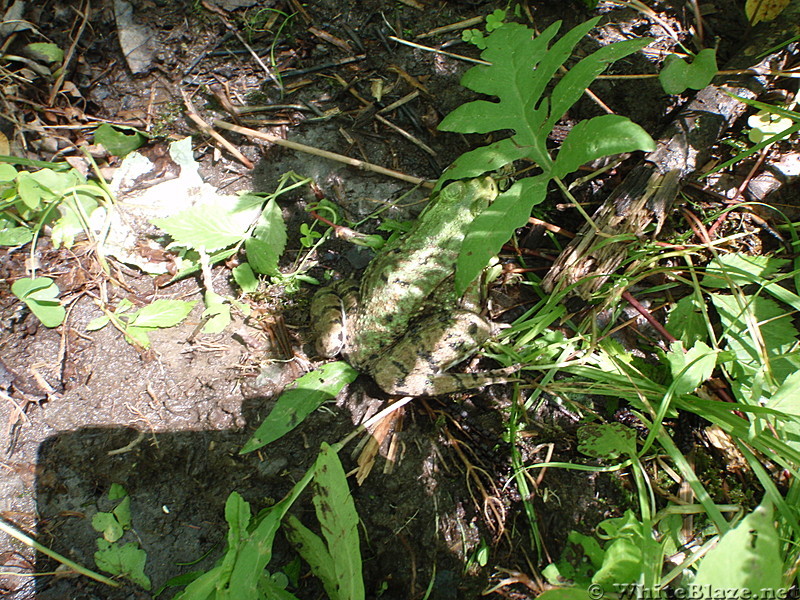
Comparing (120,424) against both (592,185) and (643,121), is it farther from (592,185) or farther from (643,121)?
(643,121)

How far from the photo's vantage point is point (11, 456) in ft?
9.76

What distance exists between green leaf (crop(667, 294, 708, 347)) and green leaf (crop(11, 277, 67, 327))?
3.96 meters

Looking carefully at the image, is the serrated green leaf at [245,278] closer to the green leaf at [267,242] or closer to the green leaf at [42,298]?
the green leaf at [267,242]

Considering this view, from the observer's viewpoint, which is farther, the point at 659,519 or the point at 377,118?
the point at 377,118

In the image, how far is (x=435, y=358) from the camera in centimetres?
294

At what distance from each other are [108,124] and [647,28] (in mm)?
3981

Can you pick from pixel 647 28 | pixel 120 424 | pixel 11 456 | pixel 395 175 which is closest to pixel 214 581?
pixel 120 424

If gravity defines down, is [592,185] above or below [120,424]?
above

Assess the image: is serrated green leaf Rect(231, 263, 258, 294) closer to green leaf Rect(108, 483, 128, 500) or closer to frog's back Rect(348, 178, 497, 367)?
frog's back Rect(348, 178, 497, 367)

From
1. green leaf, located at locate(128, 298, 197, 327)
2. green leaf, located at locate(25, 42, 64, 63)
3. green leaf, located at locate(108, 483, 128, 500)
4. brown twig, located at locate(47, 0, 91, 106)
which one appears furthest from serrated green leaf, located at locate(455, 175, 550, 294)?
green leaf, located at locate(25, 42, 64, 63)

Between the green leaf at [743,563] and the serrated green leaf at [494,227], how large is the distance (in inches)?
54.9

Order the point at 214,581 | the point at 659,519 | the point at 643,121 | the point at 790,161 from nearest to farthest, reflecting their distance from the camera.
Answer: the point at 214,581 → the point at 659,519 → the point at 790,161 → the point at 643,121

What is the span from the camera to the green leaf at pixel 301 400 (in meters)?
2.78

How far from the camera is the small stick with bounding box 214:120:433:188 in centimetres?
335
